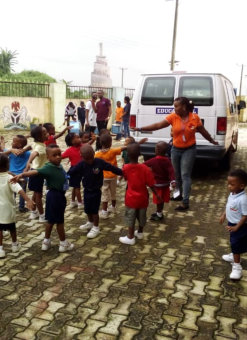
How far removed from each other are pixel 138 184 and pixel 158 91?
3.50 m

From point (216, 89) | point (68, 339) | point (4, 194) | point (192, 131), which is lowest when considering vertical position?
point (68, 339)

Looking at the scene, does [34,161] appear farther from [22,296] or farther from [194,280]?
[194,280]

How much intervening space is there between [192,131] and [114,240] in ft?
6.77

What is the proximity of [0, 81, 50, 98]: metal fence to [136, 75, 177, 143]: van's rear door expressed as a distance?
10671 millimetres

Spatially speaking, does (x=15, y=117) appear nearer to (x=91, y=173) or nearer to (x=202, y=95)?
(x=202, y=95)

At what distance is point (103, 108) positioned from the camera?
1012 centimetres

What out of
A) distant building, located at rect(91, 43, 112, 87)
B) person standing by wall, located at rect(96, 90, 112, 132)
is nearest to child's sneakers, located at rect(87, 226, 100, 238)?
person standing by wall, located at rect(96, 90, 112, 132)

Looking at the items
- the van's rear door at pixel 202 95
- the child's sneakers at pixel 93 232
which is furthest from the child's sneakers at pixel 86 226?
the van's rear door at pixel 202 95

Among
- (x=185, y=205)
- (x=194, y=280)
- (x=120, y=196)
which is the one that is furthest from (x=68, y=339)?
(x=120, y=196)

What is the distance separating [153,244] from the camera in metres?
4.15

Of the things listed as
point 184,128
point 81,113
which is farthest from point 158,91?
point 81,113

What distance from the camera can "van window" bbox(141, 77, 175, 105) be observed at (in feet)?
22.8

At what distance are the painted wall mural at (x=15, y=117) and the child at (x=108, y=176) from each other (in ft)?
40.4

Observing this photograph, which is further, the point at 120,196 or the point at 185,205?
the point at 120,196
